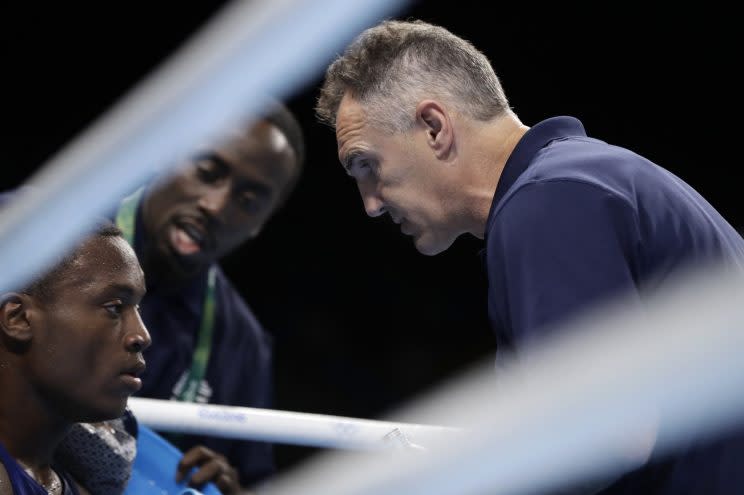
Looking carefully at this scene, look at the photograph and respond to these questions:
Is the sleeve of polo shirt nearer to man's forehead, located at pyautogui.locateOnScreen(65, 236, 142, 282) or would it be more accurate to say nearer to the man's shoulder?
man's forehead, located at pyautogui.locateOnScreen(65, 236, 142, 282)

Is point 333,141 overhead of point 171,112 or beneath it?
beneath

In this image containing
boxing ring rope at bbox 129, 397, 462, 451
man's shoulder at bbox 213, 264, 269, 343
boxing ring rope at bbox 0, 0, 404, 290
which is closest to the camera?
boxing ring rope at bbox 0, 0, 404, 290

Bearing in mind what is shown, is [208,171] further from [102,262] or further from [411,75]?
[411,75]

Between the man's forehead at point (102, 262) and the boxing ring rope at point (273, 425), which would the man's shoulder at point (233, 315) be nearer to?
the boxing ring rope at point (273, 425)

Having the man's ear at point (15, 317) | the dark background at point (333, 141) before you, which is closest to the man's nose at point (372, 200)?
the man's ear at point (15, 317)

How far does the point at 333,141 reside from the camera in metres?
3.65

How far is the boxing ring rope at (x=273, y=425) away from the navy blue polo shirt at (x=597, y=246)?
1.48ft

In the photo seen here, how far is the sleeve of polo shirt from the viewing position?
931 mm

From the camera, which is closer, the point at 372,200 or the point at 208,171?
the point at 372,200

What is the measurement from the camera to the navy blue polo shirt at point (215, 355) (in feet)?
6.77

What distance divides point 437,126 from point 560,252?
0.99 ft

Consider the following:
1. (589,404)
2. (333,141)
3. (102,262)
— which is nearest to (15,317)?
(102,262)

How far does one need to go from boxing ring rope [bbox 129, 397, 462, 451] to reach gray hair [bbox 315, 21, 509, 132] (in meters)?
0.46

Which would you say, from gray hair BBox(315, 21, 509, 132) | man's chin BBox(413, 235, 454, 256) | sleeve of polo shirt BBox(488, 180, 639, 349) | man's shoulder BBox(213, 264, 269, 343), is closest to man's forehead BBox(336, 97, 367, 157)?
gray hair BBox(315, 21, 509, 132)
